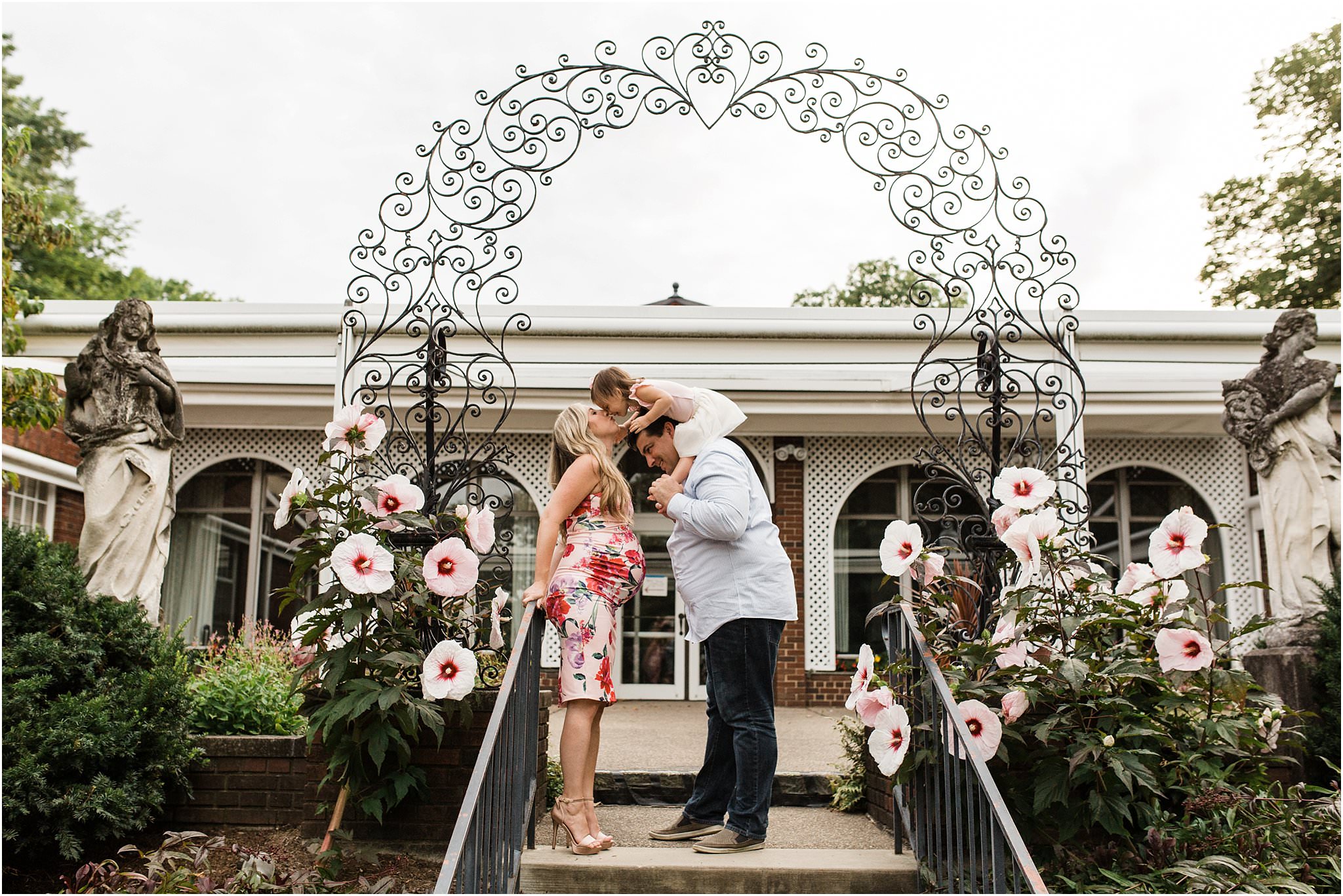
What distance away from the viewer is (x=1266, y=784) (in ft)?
13.2

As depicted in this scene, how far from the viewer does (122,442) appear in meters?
5.54

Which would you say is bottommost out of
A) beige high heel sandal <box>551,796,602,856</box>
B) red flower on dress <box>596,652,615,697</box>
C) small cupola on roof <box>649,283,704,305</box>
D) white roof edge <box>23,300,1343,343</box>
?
beige high heel sandal <box>551,796,602,856</box>

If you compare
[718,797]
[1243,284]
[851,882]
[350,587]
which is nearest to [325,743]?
[350,587]

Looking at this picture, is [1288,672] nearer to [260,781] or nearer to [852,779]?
[852,779]

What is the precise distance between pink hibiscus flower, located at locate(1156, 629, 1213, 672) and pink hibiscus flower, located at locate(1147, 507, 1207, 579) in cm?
22

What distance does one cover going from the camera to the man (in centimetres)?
350

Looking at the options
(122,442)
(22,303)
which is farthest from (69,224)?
(122,442)

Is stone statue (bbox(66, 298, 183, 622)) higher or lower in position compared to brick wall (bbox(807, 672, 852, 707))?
higher

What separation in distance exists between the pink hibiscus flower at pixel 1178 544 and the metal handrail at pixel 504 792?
224cm

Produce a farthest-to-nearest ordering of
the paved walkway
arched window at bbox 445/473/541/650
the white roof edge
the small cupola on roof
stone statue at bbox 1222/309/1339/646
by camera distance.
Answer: the small cupola on roof, arched window at bbox 445/473/541/650, the white roof edge, stone statue at bbox 1222/309/1339/646, the paved walkway

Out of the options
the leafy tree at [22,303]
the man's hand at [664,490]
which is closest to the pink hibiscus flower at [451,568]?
the man's hand at [664,490]

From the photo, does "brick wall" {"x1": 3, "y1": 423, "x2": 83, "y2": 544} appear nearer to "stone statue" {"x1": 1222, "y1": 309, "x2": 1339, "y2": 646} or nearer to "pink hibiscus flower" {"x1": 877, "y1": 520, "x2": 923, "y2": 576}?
"pink hibiscus flower" {"x1": 877, "y1": 520, "x2": 923, "y2": 576}

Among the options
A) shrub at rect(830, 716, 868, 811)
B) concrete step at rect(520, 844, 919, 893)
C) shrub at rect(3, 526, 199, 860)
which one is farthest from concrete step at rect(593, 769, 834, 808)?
shrub at rect(3, 526, 199, 860)

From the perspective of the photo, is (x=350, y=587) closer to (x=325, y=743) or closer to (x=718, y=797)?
(x=325, y=743)
